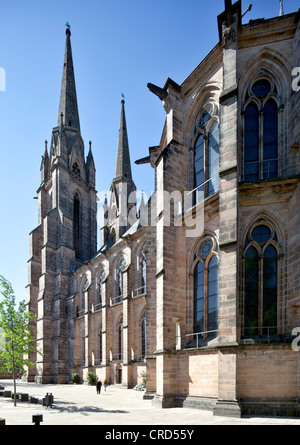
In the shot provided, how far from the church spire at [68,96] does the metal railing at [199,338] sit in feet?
133

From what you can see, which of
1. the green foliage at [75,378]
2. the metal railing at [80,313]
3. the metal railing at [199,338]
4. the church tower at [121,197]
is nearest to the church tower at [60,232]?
the metal railing at [80,313]

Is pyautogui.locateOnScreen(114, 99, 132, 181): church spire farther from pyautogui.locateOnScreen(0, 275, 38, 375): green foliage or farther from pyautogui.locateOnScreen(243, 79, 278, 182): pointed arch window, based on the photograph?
pyautogui.locateOnScreen(243, 79, 278, 182): pointed arch window

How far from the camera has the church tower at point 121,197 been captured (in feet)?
133

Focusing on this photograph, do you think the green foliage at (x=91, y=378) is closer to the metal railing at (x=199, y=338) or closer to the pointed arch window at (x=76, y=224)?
the pointed arch window at (x=76, y=224)

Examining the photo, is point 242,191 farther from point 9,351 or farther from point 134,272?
point 134,272

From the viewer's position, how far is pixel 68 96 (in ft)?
157

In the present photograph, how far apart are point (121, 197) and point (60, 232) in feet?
28.6

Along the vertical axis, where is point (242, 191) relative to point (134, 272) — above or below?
above

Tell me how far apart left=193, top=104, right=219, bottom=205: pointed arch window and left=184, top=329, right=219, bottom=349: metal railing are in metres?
5.43

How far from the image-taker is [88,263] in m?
36.9

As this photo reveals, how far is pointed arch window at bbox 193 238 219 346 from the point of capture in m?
12.4

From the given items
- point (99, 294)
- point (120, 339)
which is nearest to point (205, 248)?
point (120, 339)
